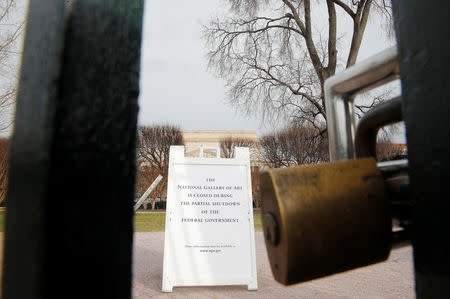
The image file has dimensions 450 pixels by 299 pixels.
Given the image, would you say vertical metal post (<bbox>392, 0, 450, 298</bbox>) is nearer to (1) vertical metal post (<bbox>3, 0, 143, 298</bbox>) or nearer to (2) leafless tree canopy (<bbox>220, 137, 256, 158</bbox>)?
(1) vertical metal post (<bbox>3, 0, 143, 298</bbox>)

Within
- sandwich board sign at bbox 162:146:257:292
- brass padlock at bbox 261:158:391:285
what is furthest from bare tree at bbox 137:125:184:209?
brass padlock at bbox 261:158:391:285

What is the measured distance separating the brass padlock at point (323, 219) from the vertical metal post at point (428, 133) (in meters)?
0.04

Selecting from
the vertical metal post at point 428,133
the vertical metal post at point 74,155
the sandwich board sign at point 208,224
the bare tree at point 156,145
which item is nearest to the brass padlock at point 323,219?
the vertical metal post at point 428,133

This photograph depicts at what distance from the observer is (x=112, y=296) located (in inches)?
13.5

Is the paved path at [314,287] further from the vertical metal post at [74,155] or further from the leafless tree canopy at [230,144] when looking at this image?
the leafless tree canopy at [230,144]

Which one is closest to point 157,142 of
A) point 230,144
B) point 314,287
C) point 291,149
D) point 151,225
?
point 230,144

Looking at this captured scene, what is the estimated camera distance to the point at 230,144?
1480 inches

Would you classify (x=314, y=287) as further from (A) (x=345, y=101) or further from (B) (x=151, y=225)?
(B) (x=151, y=225)

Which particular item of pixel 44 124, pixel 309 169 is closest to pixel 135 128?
pixel 44 124

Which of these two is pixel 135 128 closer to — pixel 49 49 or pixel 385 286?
pixel 49 49

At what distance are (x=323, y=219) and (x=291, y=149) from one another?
28.4 meters

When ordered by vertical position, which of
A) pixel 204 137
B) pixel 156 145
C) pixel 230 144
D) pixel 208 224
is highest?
pixel 204 137

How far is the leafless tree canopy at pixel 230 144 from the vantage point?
3544cm

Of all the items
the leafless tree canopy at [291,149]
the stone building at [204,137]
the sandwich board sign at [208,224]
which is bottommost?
the sandwich board sign at [208,224]
